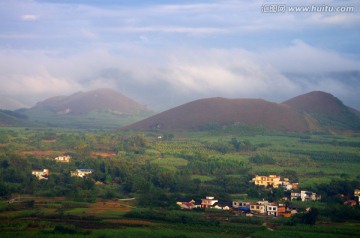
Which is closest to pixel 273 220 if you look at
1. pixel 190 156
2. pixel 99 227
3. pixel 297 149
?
pixel 99 227

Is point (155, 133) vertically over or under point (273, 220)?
over

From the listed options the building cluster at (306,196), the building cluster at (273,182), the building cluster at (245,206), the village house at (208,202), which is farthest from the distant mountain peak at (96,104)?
the building cluster at (245,206)

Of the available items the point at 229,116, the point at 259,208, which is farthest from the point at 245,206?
the point at 229,116

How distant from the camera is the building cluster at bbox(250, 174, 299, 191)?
3616 cm

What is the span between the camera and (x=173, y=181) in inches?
1420

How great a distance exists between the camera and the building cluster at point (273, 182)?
36.2 m

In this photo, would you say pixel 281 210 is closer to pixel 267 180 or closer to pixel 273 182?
pixel 273 182

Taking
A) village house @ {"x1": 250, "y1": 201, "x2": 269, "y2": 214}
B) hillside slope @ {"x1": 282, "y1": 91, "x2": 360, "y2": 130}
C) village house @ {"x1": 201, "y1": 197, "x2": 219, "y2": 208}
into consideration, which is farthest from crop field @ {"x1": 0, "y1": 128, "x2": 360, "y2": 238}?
hillside slope @ {"x1": 282, "y1": 91, "x2": 360, "y2": 130}

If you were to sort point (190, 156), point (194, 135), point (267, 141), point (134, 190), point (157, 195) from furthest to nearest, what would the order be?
1. point (194, 135)
2. point (267, 141)
3. point (190, 156)
4. point (134, 190)
5. point (157, 195)

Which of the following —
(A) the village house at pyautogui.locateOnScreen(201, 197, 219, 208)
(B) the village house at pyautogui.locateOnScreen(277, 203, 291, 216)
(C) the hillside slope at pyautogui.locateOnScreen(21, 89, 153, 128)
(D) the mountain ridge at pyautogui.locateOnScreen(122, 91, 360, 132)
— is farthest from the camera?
(C) the hillside slope at pyautogui.locateOnScreen(21, 89, 153, 128)

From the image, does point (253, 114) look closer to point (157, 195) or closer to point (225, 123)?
point (225, 123)

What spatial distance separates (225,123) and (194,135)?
5.02 metres

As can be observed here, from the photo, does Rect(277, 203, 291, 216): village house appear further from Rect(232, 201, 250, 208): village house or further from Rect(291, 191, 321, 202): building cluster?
Rect(291, 191, 321, 202): building cluster

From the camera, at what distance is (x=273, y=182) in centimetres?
3669
